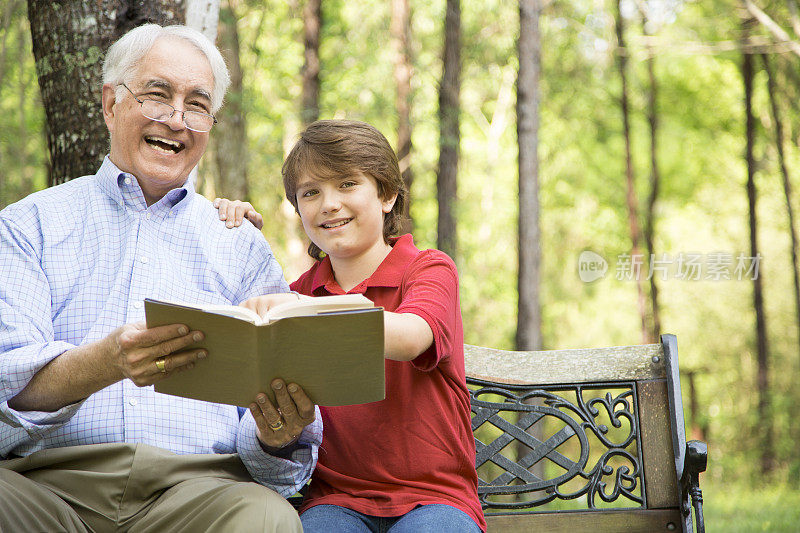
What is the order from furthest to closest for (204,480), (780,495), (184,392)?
(780,495)
(204,480)
(184,392)

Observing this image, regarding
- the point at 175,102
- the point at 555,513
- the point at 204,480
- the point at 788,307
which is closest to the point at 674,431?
the point at 555,513

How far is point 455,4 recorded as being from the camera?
34.3 ft

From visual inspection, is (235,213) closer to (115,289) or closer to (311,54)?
(115,289)

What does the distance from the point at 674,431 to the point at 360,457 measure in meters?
1.31

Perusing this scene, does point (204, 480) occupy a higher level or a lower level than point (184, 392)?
lower

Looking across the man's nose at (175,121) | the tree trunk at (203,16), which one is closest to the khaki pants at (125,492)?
the man's nose at (175,121)

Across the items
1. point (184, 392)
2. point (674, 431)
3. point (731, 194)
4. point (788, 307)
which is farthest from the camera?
point (731, 194)

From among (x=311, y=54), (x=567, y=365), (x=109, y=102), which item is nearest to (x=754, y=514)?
(x=567, y=365)

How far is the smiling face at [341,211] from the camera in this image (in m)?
2.89

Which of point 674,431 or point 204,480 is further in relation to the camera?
point 674,431

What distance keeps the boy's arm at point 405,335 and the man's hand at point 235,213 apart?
888mm

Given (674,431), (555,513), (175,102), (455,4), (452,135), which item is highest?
(455,4)

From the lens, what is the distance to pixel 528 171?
769 cm

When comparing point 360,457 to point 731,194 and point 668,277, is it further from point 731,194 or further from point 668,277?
point 731,194
